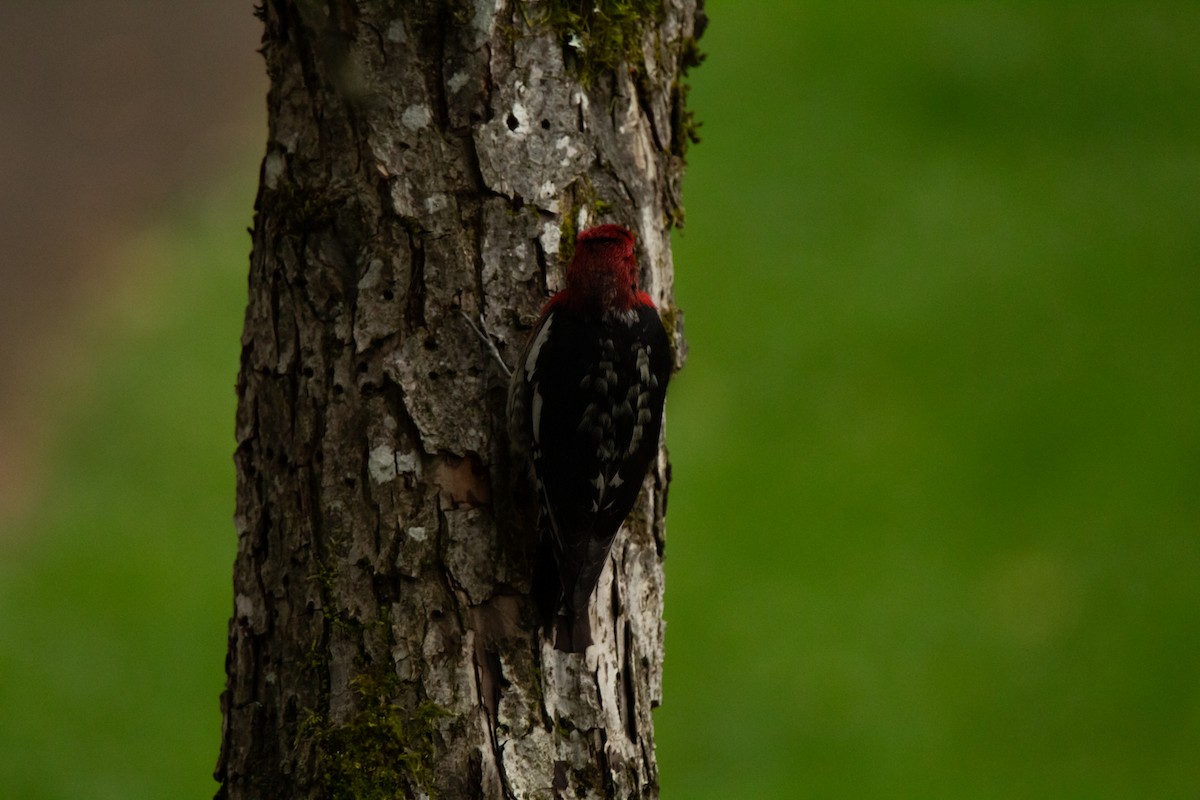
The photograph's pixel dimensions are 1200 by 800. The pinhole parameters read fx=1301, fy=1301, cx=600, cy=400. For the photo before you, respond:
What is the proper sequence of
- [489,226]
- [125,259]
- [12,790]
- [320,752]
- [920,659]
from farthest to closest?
1. [125,259]
2. [920,659]
3. [12,790]
4. [489,226]
5. [320,752]

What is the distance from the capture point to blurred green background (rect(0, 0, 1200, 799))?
5184 millimetres

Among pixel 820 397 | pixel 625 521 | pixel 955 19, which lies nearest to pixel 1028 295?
pixel 820 397

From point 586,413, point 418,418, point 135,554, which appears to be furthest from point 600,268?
point 135,554

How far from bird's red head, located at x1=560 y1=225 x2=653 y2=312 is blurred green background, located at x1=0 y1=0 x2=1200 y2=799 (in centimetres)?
267

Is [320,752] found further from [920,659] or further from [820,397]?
[820,397]

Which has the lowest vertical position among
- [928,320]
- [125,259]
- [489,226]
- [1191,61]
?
[489,226]

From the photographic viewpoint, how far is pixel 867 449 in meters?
6.00

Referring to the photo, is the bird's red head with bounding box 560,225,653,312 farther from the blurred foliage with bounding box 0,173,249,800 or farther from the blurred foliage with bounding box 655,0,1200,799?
the blurred foliage with bounding box 0,173,249,800

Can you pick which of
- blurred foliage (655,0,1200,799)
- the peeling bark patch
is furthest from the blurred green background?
the peeling bark patch

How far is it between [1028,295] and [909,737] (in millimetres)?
2684

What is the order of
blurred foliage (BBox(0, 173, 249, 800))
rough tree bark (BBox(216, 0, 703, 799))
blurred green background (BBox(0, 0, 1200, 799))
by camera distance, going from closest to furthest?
rough tree bark (BBox(216, 0, 703, 799)), blurred foliage (BBox(0, 173, 249, 800)), blurred green background (BBox(0, 0, 1200, 799))

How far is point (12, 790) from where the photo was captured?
488 centimetres

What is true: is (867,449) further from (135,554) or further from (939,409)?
(135,554)

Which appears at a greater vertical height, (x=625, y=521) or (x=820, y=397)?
(x=820, y=397)
